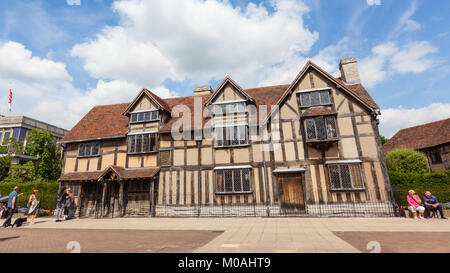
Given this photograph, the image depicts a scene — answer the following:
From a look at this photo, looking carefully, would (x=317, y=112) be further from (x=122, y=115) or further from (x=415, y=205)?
(x=122, y=115)

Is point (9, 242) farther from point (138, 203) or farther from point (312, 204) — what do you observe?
point (312, 204)

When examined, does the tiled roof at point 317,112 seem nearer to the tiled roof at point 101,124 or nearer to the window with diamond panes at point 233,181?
the window with diamond panes at point 233,181

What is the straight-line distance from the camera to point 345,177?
13.6 metres

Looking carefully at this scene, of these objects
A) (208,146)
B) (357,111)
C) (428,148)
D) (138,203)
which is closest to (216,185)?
(208,146)

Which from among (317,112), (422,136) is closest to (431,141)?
(422,136)

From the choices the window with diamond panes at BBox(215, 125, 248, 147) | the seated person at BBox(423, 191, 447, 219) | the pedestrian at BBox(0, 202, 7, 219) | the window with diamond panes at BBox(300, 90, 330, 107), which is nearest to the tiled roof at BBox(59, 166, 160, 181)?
the pedestrian at BBox(0, 202, 7, 219)

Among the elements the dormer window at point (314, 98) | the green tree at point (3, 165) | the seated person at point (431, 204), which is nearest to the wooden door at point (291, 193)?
the dormer window at point (314, 98)

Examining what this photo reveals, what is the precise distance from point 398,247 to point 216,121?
40.3ft

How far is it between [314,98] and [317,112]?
149 cm

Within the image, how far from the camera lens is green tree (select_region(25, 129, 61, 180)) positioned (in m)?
24.9

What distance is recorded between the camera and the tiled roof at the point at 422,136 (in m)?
23.9

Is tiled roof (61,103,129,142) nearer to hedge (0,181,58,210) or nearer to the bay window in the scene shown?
the bay window

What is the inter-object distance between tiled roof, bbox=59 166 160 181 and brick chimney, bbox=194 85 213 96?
27.9ft
